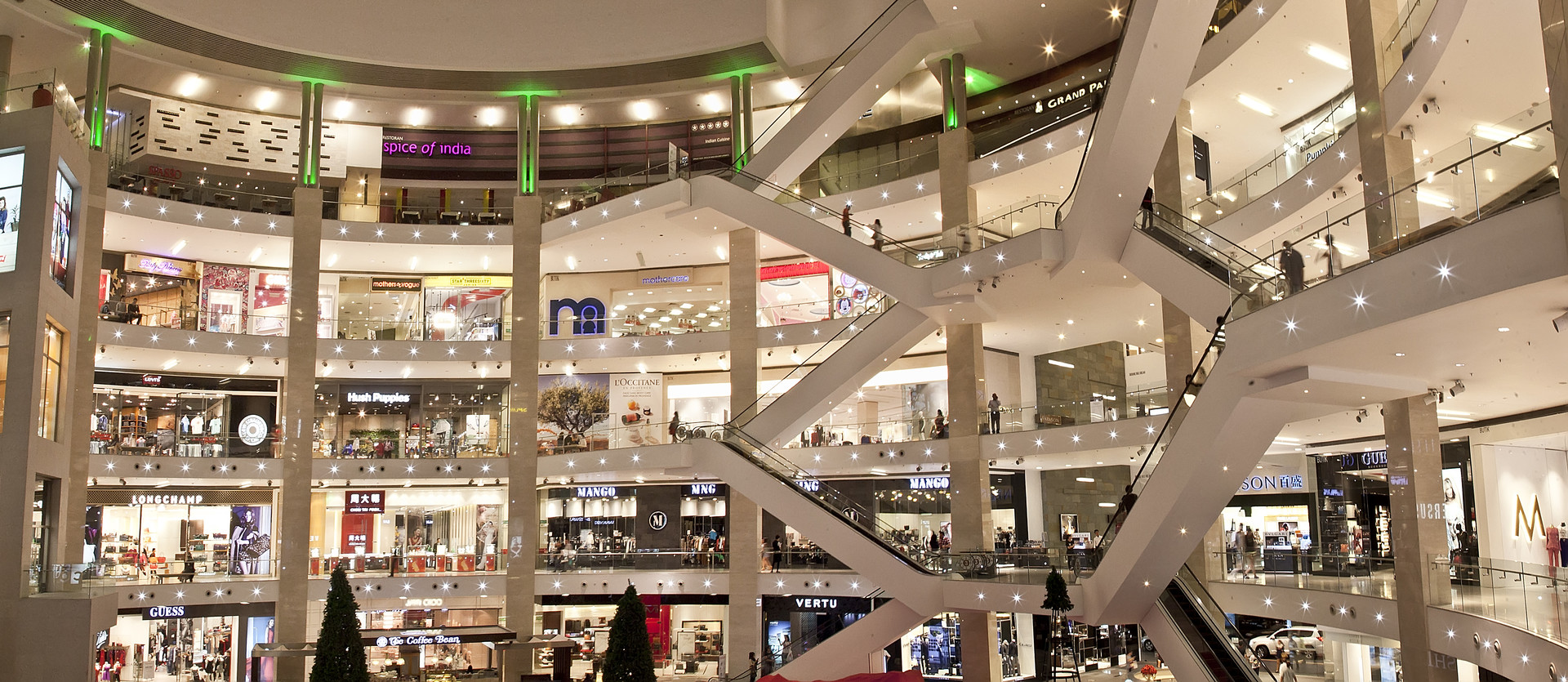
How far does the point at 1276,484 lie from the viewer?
91.7 ft

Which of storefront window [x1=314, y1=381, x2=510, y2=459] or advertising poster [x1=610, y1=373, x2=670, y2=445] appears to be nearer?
storefront window [x1=314, y1=381, x2=510, y2=459]

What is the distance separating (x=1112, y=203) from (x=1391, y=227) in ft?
23.0

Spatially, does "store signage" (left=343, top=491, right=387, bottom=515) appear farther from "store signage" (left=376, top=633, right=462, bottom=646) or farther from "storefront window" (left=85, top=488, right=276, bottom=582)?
"store signage" (left=376, top=633, right=462, bottom=646)

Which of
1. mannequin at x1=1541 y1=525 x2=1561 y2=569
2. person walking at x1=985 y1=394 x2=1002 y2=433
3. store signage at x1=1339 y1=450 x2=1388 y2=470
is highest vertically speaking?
person walking at x1=985 y1=394 x2=1002 y2=433

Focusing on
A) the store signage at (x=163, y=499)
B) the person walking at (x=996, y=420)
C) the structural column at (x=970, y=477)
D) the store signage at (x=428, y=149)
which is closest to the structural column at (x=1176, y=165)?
the structural column at (x=970, y=477)

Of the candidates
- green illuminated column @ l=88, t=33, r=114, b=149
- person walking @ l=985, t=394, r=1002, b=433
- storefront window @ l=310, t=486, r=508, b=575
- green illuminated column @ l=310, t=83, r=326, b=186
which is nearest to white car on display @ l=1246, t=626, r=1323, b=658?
person walking @ l=985, t=394, r=1002, b=433

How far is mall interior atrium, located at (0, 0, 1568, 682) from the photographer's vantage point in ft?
49.2

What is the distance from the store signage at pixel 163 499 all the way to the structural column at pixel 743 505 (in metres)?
14.1

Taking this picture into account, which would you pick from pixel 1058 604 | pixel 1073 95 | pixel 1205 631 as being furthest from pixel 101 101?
pixel 1205 631

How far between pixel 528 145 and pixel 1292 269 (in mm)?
20961

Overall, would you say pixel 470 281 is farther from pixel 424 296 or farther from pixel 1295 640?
pixel 1295 640

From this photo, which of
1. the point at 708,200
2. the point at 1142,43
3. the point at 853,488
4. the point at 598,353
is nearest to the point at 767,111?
the point at 708,200

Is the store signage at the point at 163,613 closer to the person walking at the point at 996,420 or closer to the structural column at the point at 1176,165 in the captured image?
the person walking at the point at 996,420

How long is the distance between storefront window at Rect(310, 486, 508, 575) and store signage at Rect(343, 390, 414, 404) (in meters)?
2.57
